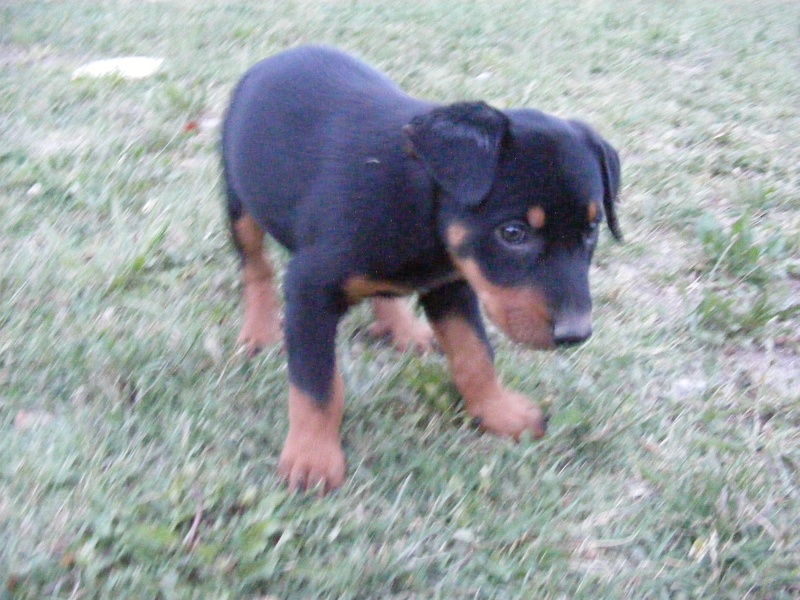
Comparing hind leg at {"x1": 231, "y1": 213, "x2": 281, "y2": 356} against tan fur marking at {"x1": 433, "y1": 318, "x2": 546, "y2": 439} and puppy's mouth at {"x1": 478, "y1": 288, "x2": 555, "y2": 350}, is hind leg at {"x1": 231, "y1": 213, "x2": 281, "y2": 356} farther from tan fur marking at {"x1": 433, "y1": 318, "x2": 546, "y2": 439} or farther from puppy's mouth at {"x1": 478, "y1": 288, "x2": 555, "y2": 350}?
puppy's mouth at {"x1": 478, "y1": 288, "x2": 555, "y2": 350}

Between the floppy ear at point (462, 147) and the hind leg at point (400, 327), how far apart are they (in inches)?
38.9

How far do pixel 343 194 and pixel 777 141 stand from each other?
11.0 ft

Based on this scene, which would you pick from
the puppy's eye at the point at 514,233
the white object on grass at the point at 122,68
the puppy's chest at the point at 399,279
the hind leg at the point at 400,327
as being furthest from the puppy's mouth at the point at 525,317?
the white object on grass at the point at 122,68

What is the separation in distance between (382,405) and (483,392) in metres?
0.33

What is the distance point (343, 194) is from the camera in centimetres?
228

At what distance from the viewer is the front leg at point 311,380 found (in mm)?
2270

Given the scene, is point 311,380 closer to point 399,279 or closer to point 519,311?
point 399,279

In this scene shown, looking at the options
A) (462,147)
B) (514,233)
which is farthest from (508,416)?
→ (462,147)

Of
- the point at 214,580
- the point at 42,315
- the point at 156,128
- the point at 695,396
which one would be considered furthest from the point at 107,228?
the point at 695,396

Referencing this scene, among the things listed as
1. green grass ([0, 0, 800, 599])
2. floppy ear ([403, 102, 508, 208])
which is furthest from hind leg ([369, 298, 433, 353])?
floppy ear ([403, 102, 508, 208])

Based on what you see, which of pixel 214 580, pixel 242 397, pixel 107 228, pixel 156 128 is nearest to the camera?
pixel 214 580

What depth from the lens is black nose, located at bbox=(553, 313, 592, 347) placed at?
2.03 metres

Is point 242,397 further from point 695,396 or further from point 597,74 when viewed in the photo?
point 597,74

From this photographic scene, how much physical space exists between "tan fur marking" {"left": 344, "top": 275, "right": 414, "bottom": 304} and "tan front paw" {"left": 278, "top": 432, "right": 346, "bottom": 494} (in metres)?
0.43
